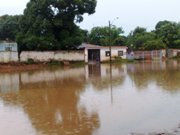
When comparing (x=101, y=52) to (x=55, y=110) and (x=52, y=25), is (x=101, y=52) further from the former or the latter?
(x=55, y=110)

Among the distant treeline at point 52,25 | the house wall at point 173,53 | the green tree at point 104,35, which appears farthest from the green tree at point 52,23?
the house wall at point 173,53

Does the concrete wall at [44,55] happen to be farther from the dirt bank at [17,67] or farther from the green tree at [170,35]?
A: the green tree at [170,35]

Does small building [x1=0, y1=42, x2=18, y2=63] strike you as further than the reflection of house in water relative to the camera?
Yes

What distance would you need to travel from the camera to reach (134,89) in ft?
59.7

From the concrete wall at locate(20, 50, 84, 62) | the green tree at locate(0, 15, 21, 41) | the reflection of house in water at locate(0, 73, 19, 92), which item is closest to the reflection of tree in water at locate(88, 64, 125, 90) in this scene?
the reflection of house in water at locate(0, 73, 19, 92)

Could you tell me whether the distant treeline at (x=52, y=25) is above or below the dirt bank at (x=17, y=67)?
above

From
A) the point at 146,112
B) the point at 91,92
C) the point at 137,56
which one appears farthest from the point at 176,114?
the point at 137,56

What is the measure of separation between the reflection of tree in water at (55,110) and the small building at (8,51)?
23.8 m

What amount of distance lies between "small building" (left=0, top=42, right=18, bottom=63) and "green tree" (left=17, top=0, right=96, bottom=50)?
1.37 m

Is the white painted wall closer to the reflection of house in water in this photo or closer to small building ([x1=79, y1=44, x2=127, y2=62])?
small building ([x1=79, y1=44, x2=127, y2=62])

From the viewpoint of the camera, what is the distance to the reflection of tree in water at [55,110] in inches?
399

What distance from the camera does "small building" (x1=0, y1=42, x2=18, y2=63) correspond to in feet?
141

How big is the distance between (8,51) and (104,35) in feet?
86.4

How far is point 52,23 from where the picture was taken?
142 ft
